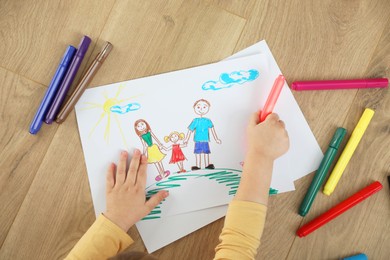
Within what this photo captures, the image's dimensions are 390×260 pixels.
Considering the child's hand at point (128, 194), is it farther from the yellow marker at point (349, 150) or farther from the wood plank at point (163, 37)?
the yellow marker at point (349, 150)

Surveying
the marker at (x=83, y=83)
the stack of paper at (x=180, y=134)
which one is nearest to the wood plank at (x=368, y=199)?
the stack of paper at (x=180, y=134)

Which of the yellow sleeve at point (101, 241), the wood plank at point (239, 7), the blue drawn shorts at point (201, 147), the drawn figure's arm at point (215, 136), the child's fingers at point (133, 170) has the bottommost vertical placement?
the yellow sleeve at point (101, 241)

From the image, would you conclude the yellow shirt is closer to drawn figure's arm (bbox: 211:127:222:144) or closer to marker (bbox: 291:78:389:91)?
drawn figure's arm (bbox: 211:127:222:144)

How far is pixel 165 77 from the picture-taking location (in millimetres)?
626

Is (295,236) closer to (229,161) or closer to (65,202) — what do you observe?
(229,161)

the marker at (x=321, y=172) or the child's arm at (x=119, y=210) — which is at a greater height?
the marker at (x=321, y=172)

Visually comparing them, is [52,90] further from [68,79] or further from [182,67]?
[182,67]

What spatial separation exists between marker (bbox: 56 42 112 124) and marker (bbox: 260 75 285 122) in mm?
278

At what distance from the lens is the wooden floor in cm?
62

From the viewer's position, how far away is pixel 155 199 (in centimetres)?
61

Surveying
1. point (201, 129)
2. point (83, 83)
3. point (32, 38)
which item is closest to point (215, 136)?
point (201, 129)

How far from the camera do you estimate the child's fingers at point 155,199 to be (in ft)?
2.01

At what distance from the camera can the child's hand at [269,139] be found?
60cm

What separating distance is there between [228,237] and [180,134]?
0.60 feet
